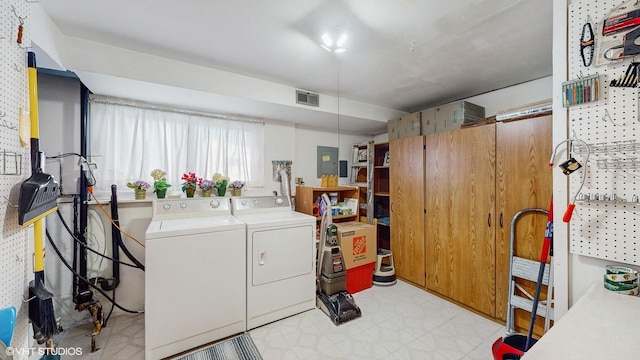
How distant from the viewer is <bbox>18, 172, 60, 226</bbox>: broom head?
4.04 ft

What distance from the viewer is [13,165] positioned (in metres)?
1.26

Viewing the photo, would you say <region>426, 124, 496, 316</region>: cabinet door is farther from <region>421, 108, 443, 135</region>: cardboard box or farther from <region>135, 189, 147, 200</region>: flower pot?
<region>135, 189, 147, 200</region>: flower pot

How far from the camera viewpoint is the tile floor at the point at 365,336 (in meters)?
1.92

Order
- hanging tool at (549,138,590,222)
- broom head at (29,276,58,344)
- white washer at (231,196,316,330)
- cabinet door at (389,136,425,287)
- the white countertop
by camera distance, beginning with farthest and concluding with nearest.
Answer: cabinet door at (389,136,425,287) → white washer at (231,196,316,330) → broom head at (29,276,58,344) → hanging tool at (549,138,590,222) → the white countertop

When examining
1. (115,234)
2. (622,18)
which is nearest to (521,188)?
(622,18)

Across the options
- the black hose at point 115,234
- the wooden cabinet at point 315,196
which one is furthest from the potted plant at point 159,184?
the wooden cabinet at point 315,196

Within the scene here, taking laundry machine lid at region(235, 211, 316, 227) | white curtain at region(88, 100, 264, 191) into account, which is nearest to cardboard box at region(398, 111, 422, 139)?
laundry machine lid at region(235, 211, 316, 227)

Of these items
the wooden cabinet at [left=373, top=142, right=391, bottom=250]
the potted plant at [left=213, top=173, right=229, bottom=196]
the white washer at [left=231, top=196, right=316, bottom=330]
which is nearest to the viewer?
the white washer at [left=231, top=196, right=316, bottom=330]

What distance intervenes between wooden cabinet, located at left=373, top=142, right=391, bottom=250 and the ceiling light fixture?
2.05 meters

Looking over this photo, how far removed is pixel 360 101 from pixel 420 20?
5.44ft

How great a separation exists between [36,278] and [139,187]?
119 cm

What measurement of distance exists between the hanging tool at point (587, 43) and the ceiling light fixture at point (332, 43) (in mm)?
1315

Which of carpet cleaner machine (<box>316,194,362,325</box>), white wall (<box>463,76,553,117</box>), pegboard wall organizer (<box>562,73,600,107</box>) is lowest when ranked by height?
carpet cleaner machine (<box>316,194,362,325</box>)

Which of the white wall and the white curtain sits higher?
the white wall
